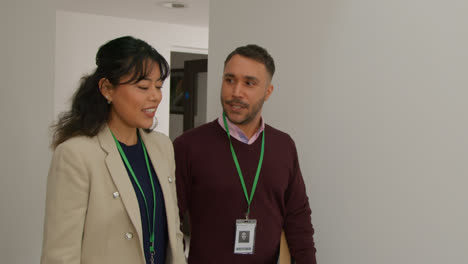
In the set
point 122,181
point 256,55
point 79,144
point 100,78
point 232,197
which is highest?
point 256,55

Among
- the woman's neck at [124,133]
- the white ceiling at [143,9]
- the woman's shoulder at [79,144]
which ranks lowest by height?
the woman's shoulder at [79,144]

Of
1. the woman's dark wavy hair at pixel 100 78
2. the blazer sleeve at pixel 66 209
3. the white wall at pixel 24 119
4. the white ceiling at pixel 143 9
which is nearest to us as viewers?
the blazer sleeve at pixel 66 209

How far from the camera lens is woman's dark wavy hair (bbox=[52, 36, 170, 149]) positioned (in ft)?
4.99

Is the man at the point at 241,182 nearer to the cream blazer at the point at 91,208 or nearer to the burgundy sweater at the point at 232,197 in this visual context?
the burgundy sweater at the point at 232,197

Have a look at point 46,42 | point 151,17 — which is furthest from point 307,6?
point 151,17

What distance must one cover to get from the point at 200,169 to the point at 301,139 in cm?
77

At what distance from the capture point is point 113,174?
1.47 metres

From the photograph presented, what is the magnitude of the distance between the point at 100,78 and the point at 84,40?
5.09m

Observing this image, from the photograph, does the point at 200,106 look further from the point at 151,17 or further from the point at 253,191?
the point at 253,191

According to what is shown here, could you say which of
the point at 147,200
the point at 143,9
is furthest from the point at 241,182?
the point at 143,9

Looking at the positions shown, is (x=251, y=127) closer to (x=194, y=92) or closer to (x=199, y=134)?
(x=199, y=134)

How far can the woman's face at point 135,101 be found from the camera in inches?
60.6

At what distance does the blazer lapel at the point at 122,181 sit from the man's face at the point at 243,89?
59 cm

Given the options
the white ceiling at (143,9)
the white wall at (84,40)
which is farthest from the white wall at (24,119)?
the white wall at (84,40)
